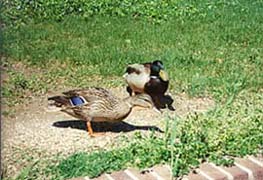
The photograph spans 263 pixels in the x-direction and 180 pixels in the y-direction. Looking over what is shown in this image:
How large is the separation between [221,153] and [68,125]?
4.17ft

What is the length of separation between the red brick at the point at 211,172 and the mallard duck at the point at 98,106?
88 centimetres

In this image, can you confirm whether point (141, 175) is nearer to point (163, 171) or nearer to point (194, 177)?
point (163, 171)

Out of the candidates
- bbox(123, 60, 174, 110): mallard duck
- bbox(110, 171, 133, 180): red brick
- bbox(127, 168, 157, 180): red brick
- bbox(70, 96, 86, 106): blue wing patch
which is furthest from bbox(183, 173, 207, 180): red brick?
bbox(123, 60, 174, 110): mallard duck

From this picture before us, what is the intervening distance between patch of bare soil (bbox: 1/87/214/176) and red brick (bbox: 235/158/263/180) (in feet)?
2.93

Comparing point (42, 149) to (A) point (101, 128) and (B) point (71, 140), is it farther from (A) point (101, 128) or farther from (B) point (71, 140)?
(A) point (101, 128)

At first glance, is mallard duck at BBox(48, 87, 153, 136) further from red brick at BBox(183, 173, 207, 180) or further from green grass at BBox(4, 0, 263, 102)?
green grass at BBox(4, 0, 263, 102)

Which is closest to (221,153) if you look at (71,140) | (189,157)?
(189,157)

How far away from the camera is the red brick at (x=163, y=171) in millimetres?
3265

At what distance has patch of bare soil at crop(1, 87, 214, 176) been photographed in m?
3.92

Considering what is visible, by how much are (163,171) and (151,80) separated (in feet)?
5.33

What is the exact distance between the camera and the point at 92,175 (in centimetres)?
327

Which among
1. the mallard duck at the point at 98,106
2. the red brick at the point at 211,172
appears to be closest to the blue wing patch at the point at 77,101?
the mallard duck at the point at 98,106

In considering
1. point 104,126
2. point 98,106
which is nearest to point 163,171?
point 98,106

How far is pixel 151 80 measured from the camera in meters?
4.86
